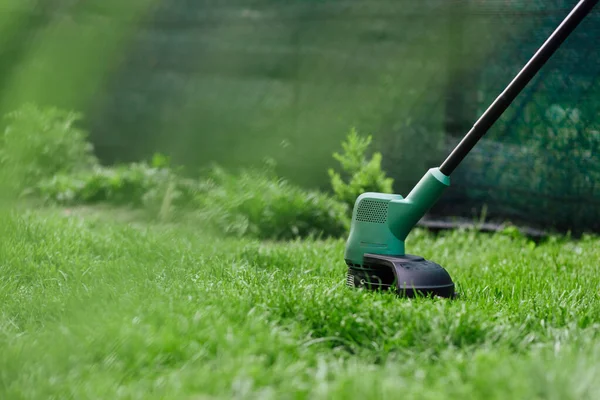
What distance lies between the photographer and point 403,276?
251 cm

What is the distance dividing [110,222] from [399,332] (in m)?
2.70

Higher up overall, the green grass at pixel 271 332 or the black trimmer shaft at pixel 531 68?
the black trimmer shaft at pixel 531 68

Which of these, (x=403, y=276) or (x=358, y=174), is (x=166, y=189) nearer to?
(x=358, y=174)

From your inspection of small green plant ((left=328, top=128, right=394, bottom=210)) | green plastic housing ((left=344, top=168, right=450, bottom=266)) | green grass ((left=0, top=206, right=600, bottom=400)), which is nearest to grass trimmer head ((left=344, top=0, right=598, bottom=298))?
green plastic housing ((left=344, top=168, right=450, bottom=266))

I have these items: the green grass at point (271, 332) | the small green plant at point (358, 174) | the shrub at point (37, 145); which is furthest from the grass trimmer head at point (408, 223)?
the shrub at point (37, 145)

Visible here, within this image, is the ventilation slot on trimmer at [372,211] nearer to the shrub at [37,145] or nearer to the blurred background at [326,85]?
the blurred background at [326,85]

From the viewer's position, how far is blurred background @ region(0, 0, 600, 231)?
172 inches

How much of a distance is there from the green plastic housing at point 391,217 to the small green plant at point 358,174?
1.81m

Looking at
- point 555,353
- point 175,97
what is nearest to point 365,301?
point 555,353

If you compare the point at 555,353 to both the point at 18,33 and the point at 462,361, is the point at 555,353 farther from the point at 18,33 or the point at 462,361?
the point at 18,33

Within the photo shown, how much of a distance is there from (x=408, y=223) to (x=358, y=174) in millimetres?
1904

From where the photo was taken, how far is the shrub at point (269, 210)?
440 centimetres

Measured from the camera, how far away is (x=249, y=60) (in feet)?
19.6

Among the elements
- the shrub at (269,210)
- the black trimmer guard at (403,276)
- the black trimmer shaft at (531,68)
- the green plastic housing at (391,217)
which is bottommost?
the shrub at (269,210)
